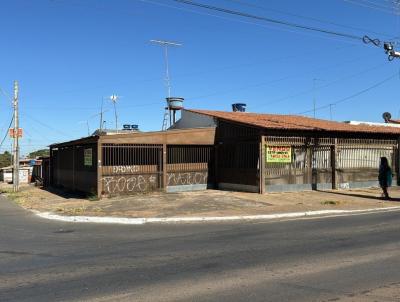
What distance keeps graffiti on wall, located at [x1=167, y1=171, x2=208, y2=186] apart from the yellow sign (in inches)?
153

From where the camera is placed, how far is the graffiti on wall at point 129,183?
835 inches

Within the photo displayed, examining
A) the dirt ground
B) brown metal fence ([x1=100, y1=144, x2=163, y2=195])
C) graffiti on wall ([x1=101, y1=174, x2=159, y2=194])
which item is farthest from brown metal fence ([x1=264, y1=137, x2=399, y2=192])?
graffiti on wall ([x1=101, y1=174, x2=159, y2=194])

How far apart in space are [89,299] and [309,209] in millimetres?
11517

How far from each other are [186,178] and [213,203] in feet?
17.7

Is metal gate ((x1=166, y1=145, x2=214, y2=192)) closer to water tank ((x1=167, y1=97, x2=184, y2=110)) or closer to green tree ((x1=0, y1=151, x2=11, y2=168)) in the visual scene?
water tank ((x1=167, y1=97, x2=184, y2=110))

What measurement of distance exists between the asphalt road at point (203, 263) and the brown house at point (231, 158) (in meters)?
8.64

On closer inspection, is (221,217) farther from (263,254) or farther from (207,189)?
(207,189)

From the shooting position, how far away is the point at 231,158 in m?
23.4

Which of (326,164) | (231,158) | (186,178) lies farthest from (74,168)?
(326,164)

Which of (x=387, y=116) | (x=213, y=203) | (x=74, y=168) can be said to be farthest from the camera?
(x=387, y=116)

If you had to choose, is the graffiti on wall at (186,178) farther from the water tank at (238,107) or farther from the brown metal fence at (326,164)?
the water tank at (238,107)

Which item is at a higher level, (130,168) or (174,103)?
(174,103)

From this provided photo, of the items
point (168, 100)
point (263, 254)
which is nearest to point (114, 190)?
point (263, 254)

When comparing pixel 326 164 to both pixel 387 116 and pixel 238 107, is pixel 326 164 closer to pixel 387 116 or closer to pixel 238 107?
pixel 238 107
